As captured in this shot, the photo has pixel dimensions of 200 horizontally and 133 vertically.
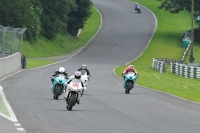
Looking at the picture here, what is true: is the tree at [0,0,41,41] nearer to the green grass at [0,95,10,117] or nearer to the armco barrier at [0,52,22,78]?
the armco barrier at [0,52,22,78]

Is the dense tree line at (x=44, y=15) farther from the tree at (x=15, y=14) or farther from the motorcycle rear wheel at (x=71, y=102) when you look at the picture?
the motorcycle rear wheel at (x=71, y=102)

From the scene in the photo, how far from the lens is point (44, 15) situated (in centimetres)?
8150

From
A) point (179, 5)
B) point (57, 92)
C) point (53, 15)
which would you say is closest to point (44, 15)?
point (53, 15)

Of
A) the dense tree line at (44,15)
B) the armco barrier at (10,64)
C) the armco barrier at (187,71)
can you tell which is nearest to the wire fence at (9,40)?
the armco barrier at (10,64)

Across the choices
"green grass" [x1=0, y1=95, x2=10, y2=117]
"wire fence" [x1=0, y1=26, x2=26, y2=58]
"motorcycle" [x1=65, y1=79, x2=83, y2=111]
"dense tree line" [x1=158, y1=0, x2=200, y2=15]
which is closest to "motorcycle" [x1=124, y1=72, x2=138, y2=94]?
"green grass" [x1=0, y1=95, x2=10, y2=117]

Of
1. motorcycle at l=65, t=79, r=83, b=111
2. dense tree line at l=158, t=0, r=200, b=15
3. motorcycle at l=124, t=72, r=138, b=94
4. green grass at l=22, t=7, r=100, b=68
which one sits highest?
dense tree line at l=158, t=0, r=200, b=15

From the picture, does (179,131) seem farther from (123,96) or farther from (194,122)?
(123,96)

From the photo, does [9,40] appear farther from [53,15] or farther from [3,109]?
[53,15]

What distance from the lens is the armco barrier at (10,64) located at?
39.8m

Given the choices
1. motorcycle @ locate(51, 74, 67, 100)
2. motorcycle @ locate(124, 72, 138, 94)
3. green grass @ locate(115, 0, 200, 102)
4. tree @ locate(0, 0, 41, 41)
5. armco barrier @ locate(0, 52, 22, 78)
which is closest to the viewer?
motorcycle @ locate(51, 74, 67, 100)

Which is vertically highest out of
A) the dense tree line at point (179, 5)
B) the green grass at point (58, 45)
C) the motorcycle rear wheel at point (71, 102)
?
the dense tree line at point (179, 5)

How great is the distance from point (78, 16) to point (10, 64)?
46.6 meters

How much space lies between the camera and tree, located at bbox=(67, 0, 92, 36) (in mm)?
88312

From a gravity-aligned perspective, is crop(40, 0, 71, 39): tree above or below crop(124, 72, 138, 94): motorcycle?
above
